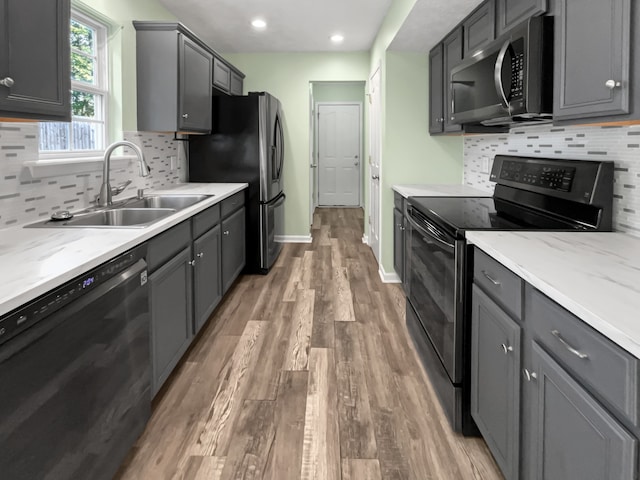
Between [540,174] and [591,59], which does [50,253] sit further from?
[540,174]

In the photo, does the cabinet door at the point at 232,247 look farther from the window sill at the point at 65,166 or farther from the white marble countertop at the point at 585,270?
the white marble countertop at the point at 585,270

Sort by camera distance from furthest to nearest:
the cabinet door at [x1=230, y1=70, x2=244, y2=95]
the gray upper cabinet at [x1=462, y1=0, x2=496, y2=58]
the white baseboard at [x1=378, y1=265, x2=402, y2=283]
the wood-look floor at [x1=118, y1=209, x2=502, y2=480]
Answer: the cabinet door at [x1=230, y1=70, x2=244, y2=95]
the white baseboard at [x1=378, y1=265, x2=402, y2=283]
the gray upper cabinet at [x1=462, y1=0, x2=496, y2=58]
the wood-look floor at [x1=118, y1=209, x2=502, y2=480]

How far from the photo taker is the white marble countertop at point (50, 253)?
4.11 feet

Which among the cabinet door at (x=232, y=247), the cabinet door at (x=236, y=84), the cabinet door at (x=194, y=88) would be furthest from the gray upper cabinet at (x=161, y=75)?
the cabinet door at (x=236, y=84)

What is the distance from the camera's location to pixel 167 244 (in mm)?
2416

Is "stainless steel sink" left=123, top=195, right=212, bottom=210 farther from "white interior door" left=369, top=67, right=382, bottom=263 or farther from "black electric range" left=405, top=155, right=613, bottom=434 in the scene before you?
"white interior door" left=369, top=67, right=382, bottom=263

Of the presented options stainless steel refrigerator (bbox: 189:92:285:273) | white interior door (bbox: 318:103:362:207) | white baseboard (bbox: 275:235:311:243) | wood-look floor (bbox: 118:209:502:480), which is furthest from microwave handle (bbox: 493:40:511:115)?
white interior door (bbox: 318:103:362:207)

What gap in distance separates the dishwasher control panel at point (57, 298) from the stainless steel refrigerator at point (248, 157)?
9.84 ft

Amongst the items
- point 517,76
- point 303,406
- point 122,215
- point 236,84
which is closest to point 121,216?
point 122,215

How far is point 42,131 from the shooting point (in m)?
2.57

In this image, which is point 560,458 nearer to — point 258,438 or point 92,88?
point 258,438

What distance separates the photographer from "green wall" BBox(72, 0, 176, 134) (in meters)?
3.35

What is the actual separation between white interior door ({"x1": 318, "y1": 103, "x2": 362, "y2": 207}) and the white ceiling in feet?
13.0

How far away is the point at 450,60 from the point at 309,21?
5.30 ft
